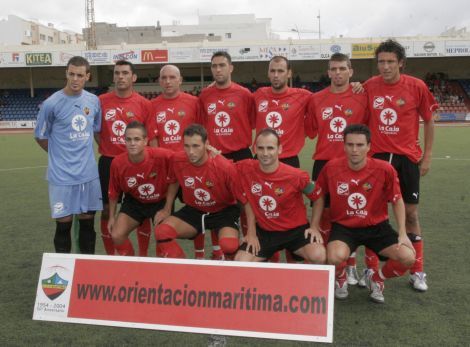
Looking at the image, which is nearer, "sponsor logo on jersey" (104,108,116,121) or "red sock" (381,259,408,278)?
"red sock" (381,259,408,278)

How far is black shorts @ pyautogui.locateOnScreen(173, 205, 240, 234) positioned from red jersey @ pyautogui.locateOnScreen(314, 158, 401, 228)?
787 mm

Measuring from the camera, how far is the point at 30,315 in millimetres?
3295

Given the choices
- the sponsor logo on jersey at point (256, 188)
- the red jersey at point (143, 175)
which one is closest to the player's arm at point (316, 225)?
the sponsor logo on jersey at point (256, 188)

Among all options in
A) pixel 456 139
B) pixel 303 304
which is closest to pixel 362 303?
pixel 303 304

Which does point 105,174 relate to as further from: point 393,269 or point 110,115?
point 393,269

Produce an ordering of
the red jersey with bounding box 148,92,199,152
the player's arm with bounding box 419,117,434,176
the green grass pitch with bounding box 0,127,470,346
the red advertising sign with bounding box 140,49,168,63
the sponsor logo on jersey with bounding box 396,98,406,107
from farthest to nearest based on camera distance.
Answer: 1. the red advertising sign with bounding box 140,49,168,63
2. the red jersey with bounding box 148,92,199,152
3. the player's arm with bounding box 419,117,434,176
4. the sponsor logo on jersey with bounding box 396,98,406,107
5. the green grass pitch with bounding box 0,127,470,346

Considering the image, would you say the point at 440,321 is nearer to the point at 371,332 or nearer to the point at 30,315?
the point at 371,332

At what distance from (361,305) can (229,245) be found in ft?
3.58

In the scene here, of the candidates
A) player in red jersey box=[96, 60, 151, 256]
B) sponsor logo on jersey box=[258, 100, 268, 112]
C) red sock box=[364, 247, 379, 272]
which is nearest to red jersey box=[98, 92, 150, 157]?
player in red jersey box=[96, 60, 151, 256]

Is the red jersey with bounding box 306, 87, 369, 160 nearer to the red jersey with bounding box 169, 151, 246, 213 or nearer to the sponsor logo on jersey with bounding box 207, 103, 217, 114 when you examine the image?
the red jersey with bounding box 169, 151, 246, 213

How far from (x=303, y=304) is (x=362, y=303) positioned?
3.80ft

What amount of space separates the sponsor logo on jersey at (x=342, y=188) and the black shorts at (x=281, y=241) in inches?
15.3

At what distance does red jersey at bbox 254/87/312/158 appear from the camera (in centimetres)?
413

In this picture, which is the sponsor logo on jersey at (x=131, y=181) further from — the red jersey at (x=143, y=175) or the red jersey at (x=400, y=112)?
the red jersey at (x=400, y=112)
